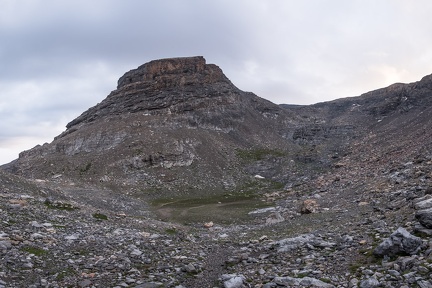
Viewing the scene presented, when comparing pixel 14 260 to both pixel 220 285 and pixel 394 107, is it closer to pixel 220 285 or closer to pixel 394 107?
pixel 220 285

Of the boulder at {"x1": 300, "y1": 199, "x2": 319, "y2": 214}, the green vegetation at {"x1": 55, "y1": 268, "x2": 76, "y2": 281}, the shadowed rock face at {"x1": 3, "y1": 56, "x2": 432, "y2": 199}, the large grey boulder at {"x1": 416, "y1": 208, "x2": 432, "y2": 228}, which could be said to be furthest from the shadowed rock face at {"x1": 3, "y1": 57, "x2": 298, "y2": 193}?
the large grey boulder at {"x1": 416, "y1": 208, "x2": 432, "y2": 228}

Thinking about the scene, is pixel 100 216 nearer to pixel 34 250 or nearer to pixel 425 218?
pixel 34 250

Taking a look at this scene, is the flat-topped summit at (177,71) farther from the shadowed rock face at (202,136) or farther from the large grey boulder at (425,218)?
the large grey boulder at (425,218)

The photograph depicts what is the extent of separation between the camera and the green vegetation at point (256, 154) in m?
99.1

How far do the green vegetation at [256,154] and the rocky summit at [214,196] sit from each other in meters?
0.76

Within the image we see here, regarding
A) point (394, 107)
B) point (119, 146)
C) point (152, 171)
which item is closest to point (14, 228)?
point (152, 171)

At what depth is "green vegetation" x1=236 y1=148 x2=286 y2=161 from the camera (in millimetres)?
99125

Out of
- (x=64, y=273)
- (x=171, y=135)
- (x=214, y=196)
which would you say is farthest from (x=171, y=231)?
(x=171, y=135)

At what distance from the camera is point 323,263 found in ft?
45.9

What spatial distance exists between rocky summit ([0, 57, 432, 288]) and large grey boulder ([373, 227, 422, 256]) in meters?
0.04

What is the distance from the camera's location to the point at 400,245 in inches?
506

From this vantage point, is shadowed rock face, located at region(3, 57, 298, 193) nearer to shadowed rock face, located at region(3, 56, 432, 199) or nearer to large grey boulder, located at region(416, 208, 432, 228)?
shadowed rock face, located at region(3, 56, 432, 199)

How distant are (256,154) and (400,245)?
90.2 metres

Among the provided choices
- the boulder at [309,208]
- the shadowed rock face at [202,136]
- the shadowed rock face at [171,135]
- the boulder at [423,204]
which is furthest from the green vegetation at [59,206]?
the shadowed rock face at [171,135]
